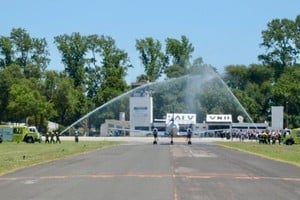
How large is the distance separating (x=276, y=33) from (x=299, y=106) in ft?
61.8

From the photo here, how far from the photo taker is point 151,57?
161125mm

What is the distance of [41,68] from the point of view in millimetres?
141375

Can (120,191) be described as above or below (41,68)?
below

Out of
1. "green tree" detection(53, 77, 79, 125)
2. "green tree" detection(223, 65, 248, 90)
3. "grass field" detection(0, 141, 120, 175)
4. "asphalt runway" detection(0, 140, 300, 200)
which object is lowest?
"asphalt runway" detection(0, 140, 300, 200)

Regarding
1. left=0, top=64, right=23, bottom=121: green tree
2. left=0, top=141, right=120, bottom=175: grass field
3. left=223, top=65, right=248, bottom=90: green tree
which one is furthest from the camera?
left=223, top=65, right=248, bottom=90: green tree

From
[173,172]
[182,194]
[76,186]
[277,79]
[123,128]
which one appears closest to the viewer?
[182,194]

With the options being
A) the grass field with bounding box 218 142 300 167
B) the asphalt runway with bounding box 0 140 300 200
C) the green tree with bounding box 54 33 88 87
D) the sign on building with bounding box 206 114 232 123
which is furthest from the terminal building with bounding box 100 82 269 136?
the asphalt runway with bounding box 0 140 300 200

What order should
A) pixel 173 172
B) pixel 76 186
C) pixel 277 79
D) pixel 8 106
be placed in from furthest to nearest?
1. pixel 277 79
2. pixel 8 106
3. pixel 173 172
4. pixel 76 186

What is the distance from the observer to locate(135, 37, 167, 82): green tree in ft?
525

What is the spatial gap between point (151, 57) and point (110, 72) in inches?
561

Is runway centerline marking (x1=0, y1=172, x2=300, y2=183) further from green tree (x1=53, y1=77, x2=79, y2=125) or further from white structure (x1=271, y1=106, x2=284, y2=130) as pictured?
green tree (x1=53, y1=77, x2=79, y2=125)

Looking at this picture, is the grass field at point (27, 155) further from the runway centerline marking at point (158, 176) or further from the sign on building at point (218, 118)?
the sign on building at point (218, 118)

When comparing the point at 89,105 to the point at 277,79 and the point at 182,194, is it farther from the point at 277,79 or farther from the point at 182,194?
the point at 182,194

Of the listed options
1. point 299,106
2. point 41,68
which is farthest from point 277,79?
point 41,68
